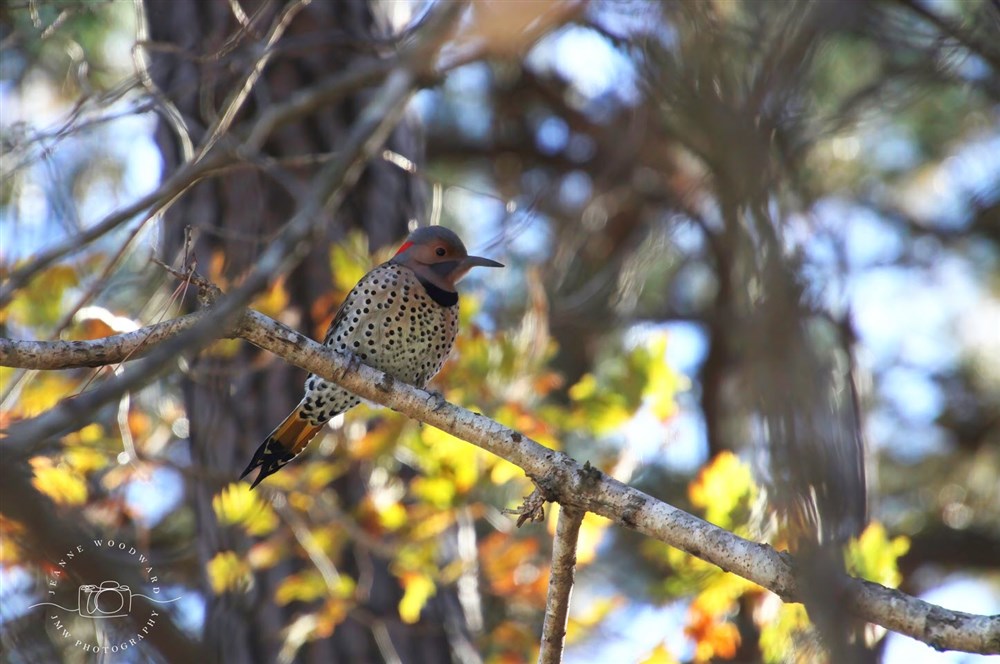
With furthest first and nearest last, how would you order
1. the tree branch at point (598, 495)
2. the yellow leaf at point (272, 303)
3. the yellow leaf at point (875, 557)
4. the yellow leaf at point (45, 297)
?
the yellow leaf at point (272, 303), the yellow leaf at point (45, 297), the yellow leaf at point (875, 557), the tree branch at point (598, 495)

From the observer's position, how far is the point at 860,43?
8.00 meters

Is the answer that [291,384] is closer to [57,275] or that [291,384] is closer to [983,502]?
[57,275]

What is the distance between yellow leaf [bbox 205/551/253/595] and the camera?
16.3 feet

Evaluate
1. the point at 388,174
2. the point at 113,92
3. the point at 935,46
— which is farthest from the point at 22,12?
the point at 935,46

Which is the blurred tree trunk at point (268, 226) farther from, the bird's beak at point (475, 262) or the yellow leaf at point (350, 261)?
the bird's beak at point (475, 262)

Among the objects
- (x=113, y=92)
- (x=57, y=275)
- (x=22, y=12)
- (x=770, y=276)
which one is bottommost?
(x=770, y=276)

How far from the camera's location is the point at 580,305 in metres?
6.90

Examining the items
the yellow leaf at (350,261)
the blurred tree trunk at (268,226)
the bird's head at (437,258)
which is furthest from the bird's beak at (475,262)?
the blurred tree trunk at (268,226)

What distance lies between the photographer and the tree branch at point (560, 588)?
3447 mm

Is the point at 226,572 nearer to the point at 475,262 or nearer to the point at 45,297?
the point at 45,297

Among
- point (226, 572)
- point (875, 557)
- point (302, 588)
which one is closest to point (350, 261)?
point (226, 572)

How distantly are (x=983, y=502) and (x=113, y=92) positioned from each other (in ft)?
22.1

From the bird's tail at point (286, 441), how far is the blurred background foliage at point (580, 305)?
47 cm

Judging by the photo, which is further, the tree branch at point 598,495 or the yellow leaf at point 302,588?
the yellow leaf at point 302,588
